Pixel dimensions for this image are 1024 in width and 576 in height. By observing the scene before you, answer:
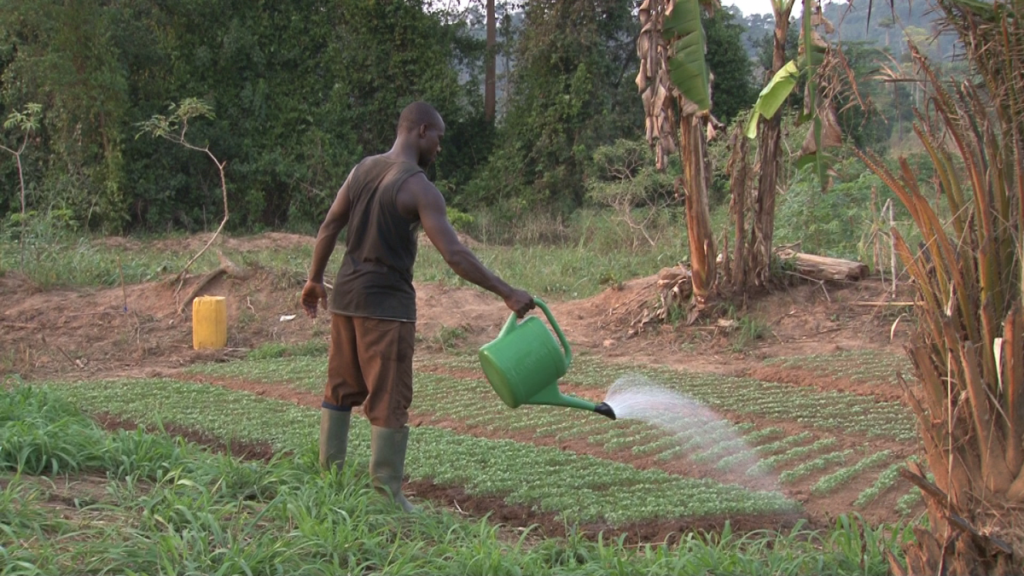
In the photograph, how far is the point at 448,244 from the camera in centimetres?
449

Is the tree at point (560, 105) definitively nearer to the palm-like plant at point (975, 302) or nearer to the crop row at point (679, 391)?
the crop row at point (679, 391)

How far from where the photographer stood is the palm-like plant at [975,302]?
305cm

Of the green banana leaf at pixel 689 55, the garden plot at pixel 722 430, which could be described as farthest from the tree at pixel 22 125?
the green banana leaf at pixel 689 55

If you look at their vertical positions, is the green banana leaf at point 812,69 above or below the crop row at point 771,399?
above

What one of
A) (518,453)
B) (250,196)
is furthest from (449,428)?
(250,196)

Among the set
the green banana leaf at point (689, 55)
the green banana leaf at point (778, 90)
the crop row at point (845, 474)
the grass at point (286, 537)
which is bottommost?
the crop row at point (845, 474)

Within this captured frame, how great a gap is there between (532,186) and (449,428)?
15003 mm

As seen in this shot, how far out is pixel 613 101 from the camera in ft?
72.0

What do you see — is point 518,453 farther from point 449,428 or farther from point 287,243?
point 287,243

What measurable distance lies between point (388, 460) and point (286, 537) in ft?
3.05

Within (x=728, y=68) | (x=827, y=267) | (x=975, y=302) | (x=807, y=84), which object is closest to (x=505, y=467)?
(x=975, y=302)

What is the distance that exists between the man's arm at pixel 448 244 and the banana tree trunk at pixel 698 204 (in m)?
6.01

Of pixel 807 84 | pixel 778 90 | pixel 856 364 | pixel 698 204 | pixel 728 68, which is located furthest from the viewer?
pixel 728 68

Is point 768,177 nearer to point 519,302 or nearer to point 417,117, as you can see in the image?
point 417,117
